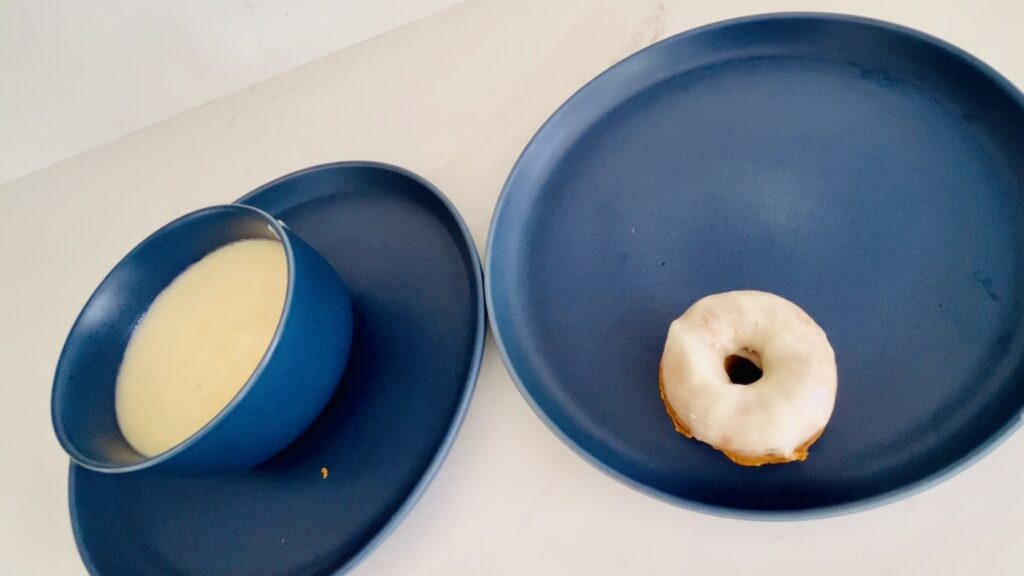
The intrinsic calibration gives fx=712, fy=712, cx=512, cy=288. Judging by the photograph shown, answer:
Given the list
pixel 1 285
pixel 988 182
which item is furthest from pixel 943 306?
pixel 1 285

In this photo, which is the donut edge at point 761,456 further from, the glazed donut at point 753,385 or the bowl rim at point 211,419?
the bowl rim at point 211,419

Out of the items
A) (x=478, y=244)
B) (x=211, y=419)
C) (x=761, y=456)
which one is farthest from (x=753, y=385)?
(x=211, y=419)

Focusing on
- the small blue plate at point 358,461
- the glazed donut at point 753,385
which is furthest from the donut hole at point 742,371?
the small blue plate at point 358,461

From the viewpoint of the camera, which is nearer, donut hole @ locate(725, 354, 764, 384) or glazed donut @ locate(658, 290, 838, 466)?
glazed donut @ locate(658, 290, 838, 466)

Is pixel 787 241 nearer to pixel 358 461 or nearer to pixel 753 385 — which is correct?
pixel 753 385

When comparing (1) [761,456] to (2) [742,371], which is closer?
(1) [761,456]

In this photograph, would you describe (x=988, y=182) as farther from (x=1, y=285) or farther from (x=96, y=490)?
(x=1, y=285)

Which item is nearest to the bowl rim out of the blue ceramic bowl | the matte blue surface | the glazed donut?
the blue ceramic bowl

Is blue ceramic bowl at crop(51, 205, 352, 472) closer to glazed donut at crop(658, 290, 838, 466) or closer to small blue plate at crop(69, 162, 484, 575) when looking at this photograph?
small blue plate at crop(69, 162, 484, 575)
